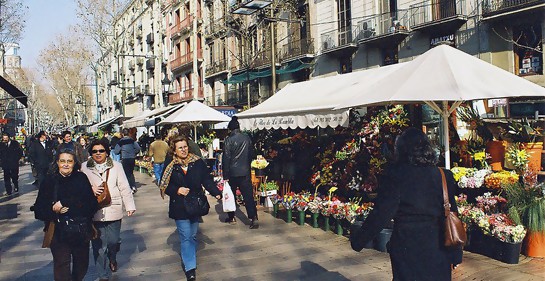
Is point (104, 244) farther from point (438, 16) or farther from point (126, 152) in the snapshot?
point (438, 16)

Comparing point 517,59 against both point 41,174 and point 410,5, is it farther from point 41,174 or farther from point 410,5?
point 41,174

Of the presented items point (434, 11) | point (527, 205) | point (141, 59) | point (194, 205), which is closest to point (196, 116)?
point (194, 205)

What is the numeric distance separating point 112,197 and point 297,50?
68.6ft

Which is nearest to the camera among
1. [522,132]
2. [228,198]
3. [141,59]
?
[522,132]

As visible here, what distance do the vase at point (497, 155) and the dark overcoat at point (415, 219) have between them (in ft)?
13.0

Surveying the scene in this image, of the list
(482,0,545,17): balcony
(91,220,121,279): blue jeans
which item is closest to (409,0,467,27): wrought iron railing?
(482,0,545,17): balcony

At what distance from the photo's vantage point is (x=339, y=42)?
73.3 feet

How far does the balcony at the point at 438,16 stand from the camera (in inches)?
659

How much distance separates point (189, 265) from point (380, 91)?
9.95 ft

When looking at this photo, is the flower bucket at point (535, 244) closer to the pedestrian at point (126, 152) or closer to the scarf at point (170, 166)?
the scarf at point (170, 166)

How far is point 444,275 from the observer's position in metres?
2.85

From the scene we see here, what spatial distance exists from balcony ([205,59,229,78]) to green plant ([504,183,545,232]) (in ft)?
91.8

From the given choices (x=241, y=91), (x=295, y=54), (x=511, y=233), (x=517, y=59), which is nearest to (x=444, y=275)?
(x=511, y=233)

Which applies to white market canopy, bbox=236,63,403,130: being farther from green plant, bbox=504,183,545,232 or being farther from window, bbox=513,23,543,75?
window, bbox=513,23,543,75
